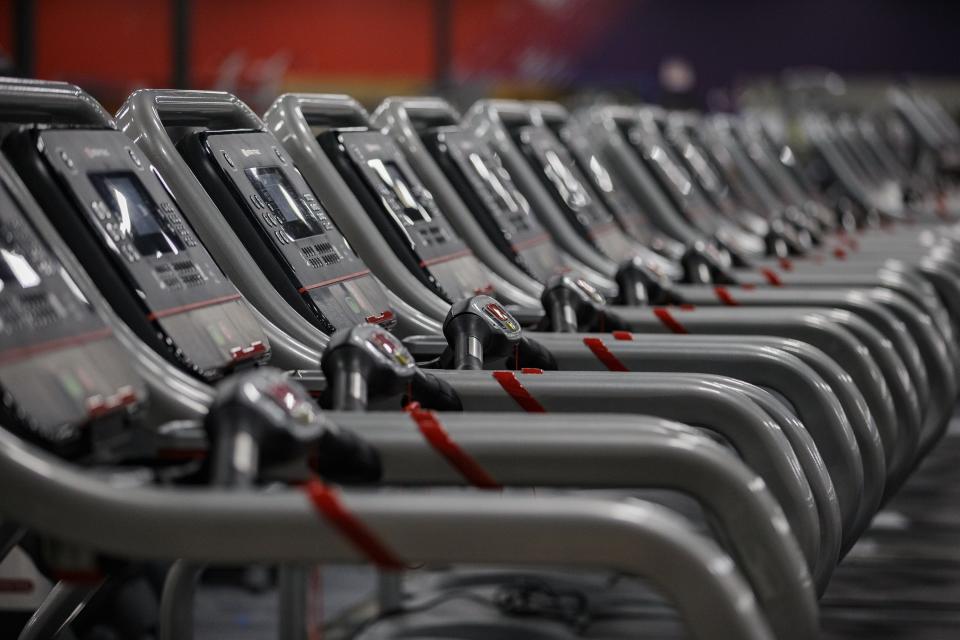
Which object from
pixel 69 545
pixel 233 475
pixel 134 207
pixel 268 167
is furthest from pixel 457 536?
pixel 268 167

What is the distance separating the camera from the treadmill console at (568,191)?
15.7ft

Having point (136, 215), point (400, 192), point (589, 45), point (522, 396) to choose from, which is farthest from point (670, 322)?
point (589, 45)

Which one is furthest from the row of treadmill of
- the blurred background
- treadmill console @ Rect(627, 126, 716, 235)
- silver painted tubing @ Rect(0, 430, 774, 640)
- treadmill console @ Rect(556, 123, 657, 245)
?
the blurred background

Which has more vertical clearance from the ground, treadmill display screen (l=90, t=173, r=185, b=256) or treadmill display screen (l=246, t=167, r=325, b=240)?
treadmill display screen (l=246, t=167, r=325, b=240)

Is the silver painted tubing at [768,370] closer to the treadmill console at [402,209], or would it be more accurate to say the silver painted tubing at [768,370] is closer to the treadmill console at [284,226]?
the treadmill console at [284,226]

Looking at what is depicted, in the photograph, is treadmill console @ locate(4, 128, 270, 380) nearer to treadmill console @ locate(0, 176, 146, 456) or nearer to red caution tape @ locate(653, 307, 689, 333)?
treadmill console @ locate(0, 176, 146, 456)

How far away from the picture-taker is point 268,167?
2.87 metres

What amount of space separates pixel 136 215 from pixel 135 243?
7cm

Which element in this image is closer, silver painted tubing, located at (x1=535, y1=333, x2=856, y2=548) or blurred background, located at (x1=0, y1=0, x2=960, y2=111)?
silver painted tubing, located at (x1=535, y1=333, x2=856, y2=548)

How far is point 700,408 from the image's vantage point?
2279 mm

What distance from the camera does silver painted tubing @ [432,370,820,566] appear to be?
2.27 meters

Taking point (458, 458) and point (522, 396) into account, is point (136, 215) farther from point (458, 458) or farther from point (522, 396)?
point (458, 458)

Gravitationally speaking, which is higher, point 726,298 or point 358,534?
point 726,298

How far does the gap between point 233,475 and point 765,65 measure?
16.9 meters
